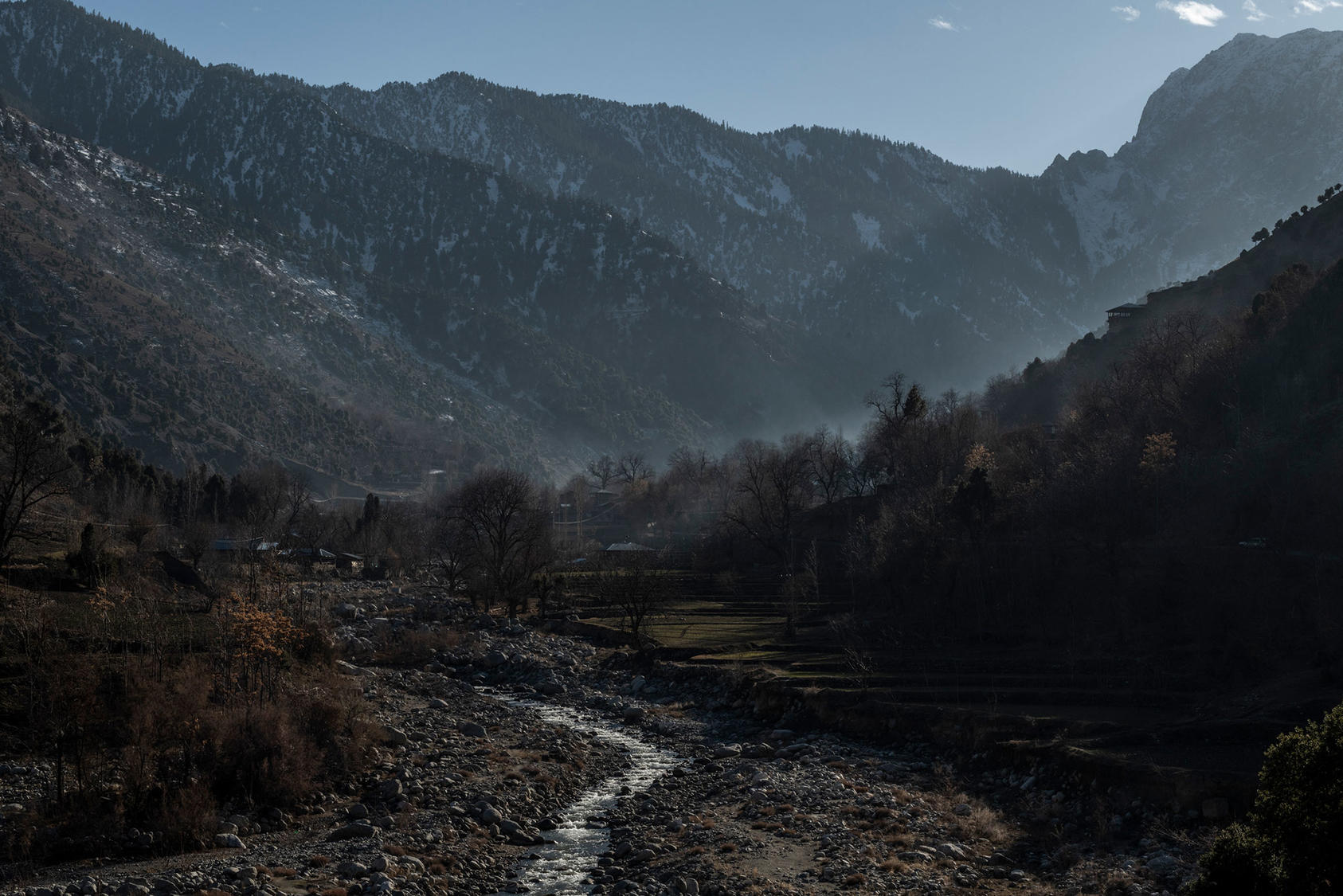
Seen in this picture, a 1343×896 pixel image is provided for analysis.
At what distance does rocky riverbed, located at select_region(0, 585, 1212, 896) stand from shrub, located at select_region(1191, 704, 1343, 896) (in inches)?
333

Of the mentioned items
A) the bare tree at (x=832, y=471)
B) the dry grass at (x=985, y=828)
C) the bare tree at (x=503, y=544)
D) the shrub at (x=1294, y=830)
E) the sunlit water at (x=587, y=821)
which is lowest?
the sunlit water at (x=587, y=821)

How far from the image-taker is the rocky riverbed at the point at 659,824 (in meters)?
23.1

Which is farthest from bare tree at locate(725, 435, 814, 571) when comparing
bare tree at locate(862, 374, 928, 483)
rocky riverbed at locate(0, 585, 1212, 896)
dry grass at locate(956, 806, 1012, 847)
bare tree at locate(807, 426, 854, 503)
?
dry grass at locate(956, 806, 1012, 847)

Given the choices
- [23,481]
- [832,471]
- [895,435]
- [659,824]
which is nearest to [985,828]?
[659,824]

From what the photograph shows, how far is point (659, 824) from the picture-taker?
92.8 ft

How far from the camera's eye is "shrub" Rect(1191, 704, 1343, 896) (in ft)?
47.2

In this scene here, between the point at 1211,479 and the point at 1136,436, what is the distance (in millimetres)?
13251

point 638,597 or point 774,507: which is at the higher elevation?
point 774,507

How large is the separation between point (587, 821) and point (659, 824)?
2.18 metres

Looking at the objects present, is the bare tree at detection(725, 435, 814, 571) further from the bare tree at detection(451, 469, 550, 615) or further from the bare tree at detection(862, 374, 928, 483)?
the bare tree at detection(451, 469, 550, 615)

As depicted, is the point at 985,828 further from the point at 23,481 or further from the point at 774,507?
the point at 774,507

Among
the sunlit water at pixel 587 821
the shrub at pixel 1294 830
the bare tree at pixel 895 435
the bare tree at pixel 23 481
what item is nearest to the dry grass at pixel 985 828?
the sunlit water at pixel 587 821

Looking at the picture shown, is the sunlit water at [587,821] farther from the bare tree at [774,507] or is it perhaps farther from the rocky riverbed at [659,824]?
the bare tree at [774,507]

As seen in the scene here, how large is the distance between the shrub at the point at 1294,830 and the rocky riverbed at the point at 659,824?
27.8ft
